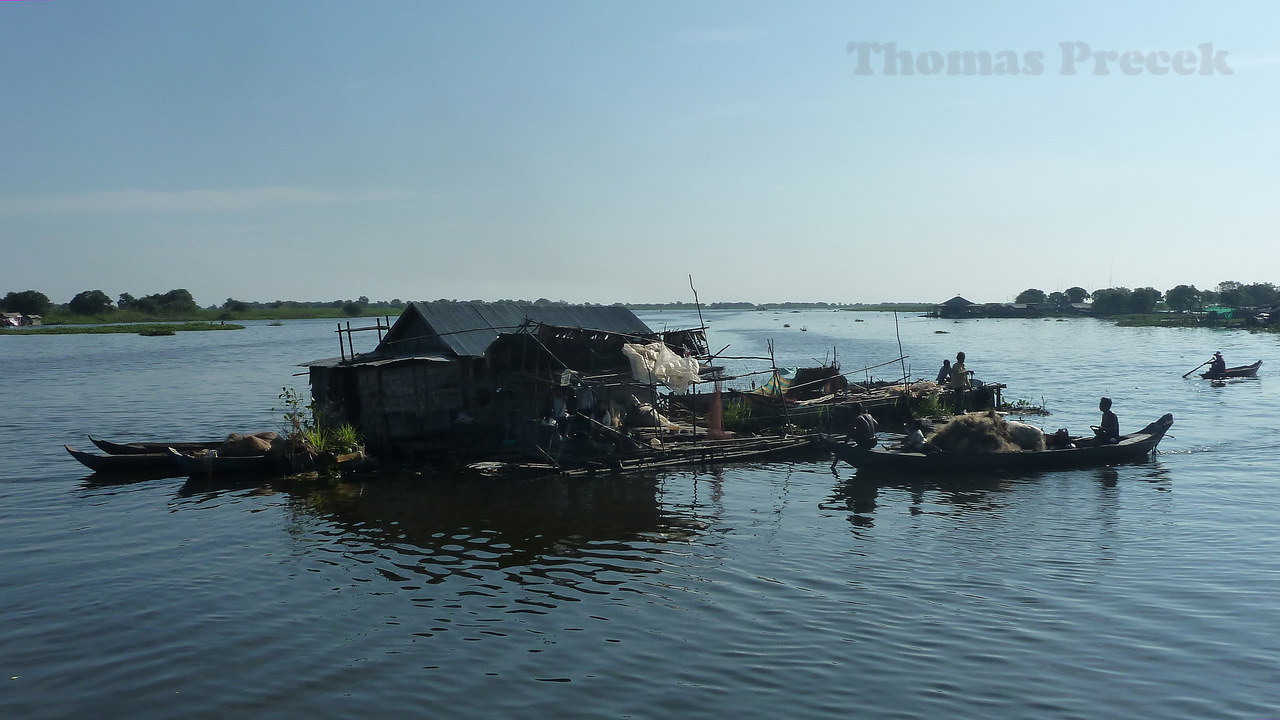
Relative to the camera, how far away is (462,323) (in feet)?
67.8

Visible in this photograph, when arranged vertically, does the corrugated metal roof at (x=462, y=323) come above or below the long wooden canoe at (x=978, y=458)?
above

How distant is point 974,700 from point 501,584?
21.1 feet

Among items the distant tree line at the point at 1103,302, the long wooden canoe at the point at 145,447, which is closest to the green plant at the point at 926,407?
the long wooden canoe at the point at 145,447

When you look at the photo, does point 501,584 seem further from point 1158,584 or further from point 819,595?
point 1158,584

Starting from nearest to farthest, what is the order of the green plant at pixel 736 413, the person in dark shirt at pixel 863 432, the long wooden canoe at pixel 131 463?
the long wooden canoe at pixel 131 463
the person in dark shirt at pixel 863 432
the green plant at pixel 736 413

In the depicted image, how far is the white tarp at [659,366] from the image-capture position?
19.6 metres

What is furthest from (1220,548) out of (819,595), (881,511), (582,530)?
(582,530)

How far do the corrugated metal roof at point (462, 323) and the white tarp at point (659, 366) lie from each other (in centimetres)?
200

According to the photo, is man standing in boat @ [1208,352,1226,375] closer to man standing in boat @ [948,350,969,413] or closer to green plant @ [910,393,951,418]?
man standing in boat @ [948,350,969,413]

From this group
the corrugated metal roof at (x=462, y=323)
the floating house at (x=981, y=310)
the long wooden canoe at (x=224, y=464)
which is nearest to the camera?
the long wooden canoe at (x=224, y=464)

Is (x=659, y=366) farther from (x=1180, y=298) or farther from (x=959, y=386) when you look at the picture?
(x=1180, y=298)

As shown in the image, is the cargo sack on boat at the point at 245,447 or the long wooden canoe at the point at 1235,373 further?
the long wooden canoe at the point at 1235,373

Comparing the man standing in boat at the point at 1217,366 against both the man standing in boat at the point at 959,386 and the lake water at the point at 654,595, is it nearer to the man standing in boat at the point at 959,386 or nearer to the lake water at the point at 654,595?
the man standing in boat at the point at 959,386

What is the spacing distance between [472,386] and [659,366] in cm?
460
